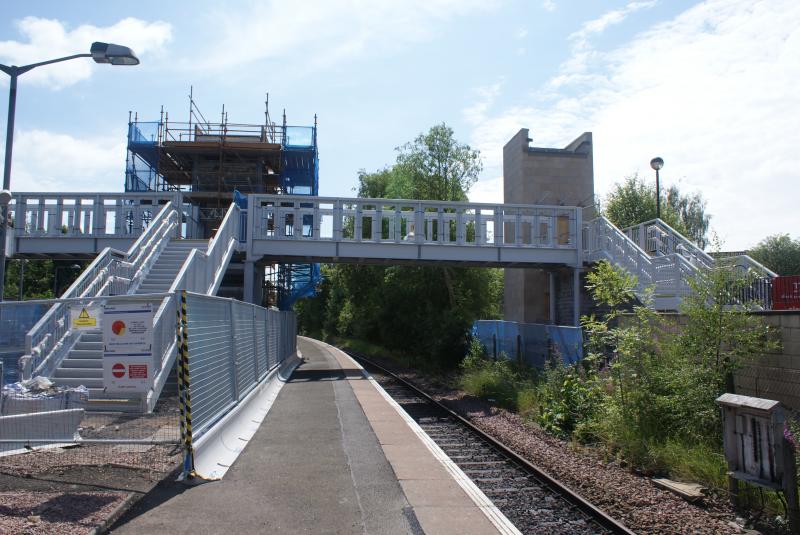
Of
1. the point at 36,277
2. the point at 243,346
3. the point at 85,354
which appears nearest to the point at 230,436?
the point at 243,346

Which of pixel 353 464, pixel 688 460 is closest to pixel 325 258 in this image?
pixel 353 464

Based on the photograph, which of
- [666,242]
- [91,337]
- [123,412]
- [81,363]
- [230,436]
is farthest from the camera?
[666,242]

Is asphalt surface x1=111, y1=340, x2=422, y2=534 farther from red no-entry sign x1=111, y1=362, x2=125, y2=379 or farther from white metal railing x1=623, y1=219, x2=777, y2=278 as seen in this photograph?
white metal railing x1=623, y1=219, x2=777, y2=278

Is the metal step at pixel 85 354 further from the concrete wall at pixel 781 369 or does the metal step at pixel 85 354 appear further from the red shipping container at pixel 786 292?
the red shipping container at pixel 786 292

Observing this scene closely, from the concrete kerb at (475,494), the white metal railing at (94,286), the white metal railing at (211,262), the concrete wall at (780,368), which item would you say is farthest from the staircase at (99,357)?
the concrete wall at (780,368)

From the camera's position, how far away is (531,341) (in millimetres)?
19766

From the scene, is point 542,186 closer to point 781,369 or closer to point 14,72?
point 781,369

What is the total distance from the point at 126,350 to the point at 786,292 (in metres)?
11.4

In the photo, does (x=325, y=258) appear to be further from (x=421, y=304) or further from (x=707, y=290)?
(x=707, y=290)

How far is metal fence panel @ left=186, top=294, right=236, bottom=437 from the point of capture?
7594 mm

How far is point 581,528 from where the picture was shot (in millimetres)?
6711

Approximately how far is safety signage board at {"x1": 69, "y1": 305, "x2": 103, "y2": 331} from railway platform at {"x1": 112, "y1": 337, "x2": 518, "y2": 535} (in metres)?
2.80

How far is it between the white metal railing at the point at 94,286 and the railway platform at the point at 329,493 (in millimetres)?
4106

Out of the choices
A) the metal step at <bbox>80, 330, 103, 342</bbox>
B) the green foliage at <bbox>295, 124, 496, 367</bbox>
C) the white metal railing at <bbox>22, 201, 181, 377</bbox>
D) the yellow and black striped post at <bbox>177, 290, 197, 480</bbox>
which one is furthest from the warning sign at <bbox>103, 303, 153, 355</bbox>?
the green foliage at <bbox>295, 124, 496, 367</bbox>
